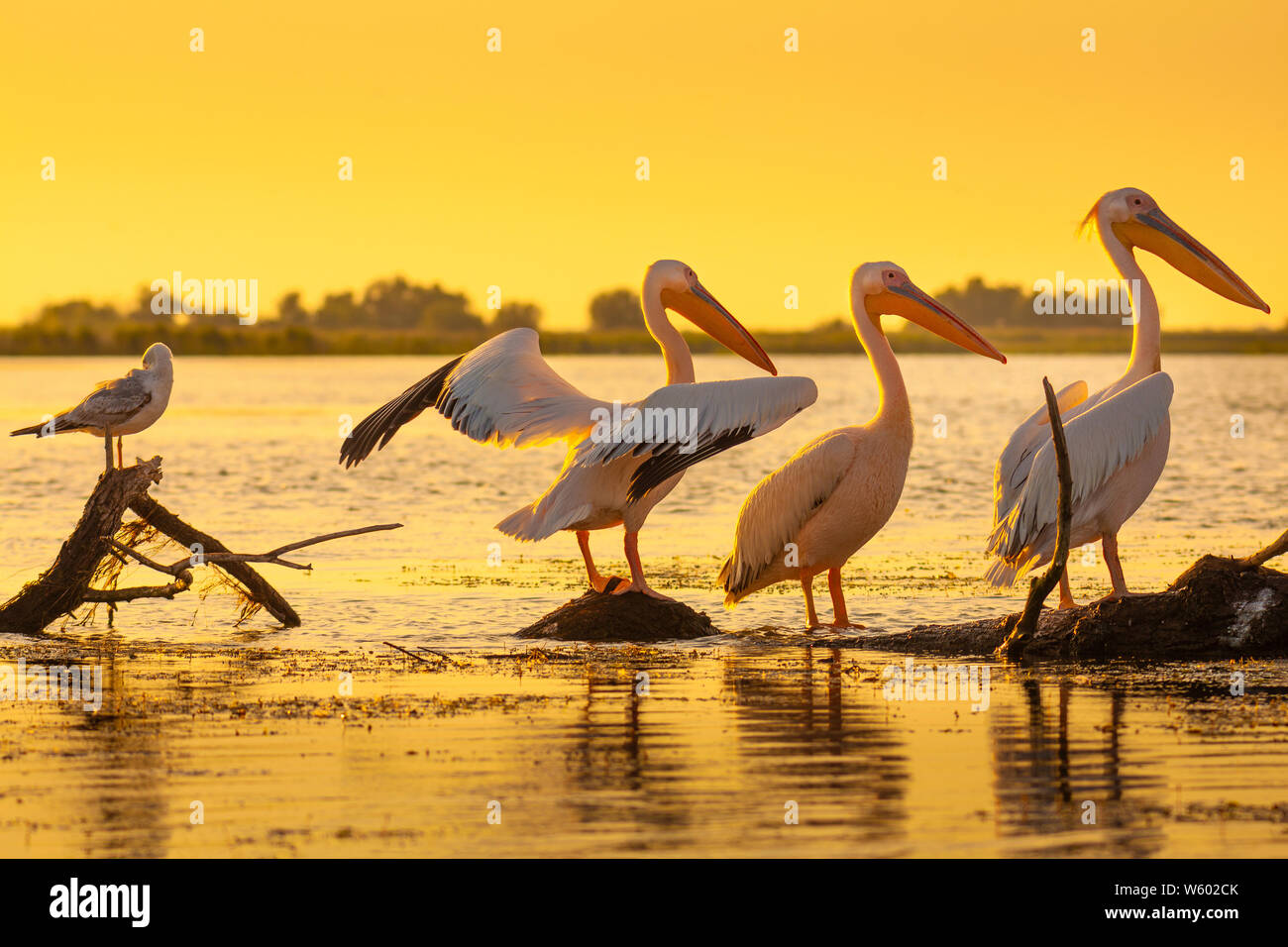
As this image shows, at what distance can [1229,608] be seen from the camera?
7.37m

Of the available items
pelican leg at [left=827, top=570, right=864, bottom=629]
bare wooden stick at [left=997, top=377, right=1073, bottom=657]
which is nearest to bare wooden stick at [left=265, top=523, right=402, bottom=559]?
pelican leg at [left=827, top=570, right=864, bottom=629]

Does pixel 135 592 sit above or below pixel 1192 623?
above

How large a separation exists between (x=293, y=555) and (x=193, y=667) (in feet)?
14.8

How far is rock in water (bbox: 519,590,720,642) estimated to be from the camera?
8.21 m

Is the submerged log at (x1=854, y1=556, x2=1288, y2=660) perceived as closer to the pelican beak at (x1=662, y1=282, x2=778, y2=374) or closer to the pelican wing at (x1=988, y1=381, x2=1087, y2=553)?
the pelican wing at (x1=988, y1=381, x2=1087, y2=553)

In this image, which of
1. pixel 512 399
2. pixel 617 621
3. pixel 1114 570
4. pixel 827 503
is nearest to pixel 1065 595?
pixel 1114 570

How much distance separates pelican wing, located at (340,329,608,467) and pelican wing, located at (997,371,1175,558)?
213cm

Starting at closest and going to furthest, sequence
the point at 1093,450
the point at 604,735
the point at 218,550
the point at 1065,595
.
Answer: the point at 604,735 → the point at 1093,450 → the point at 1065,595 → the point at 218,550

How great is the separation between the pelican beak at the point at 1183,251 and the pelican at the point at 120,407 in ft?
17.6

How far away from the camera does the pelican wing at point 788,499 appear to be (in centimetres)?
812

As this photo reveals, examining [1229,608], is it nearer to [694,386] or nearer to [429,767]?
[694,386]

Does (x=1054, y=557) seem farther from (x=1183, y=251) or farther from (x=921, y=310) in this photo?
(x=1183, y=251)

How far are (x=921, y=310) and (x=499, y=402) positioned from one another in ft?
7.60

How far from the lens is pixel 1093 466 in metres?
7.62
